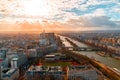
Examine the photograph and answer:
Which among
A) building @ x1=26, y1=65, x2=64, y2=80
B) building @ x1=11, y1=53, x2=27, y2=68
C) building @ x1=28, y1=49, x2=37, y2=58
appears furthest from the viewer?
building @ x1=28, y1=49, x2=37, y2=58

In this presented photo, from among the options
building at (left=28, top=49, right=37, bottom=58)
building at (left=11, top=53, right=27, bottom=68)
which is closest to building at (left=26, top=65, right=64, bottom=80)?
building at (left=11, top=53, right=27, bottom=68)

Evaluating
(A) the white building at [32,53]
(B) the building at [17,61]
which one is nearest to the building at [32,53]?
(A) the white building at [32,53]

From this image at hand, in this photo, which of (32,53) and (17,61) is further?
(32,53)

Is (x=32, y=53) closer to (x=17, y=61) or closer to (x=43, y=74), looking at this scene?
(x=17, y=61)

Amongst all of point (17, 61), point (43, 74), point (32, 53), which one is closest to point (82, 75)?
point (43, 74)

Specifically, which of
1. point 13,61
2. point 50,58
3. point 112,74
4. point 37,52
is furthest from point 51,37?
point 112,74

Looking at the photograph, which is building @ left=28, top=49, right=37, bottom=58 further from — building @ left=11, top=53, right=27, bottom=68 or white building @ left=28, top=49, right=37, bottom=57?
building @ left=11, top=53, right=27, bottom=68

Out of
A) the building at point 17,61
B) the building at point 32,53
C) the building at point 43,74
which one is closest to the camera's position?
the building at point 43,74

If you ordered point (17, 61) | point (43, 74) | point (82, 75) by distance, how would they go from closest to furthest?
point (82, 75)
point (43, 74)
point (17, 61)

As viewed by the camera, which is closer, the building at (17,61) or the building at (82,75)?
the building at (82,75)

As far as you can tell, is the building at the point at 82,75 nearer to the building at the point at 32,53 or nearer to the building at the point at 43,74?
the building at the point at 43,74

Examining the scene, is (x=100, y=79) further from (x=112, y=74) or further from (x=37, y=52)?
(x=37, y=52)
